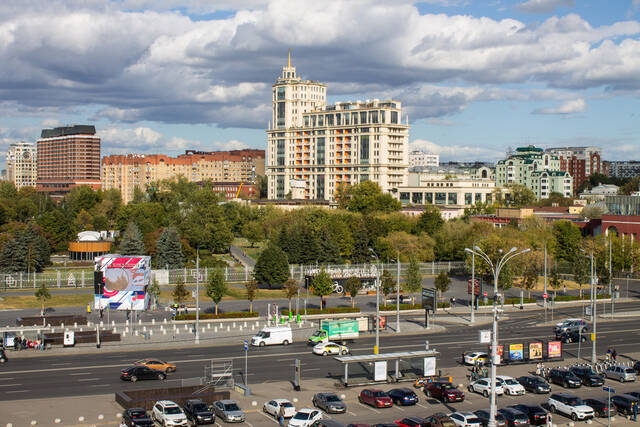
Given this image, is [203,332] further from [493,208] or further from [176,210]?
[493,208]

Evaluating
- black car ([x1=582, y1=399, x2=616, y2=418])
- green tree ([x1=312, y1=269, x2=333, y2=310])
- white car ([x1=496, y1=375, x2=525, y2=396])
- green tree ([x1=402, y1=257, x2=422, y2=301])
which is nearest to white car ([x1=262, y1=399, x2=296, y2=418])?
white car ([x1=496, y1=375, x2=525, y2=396])

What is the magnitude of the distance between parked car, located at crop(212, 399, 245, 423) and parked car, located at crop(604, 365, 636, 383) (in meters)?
25.5

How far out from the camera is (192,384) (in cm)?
4103

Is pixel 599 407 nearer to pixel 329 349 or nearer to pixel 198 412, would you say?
pixel 329 349

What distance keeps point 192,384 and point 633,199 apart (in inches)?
3942

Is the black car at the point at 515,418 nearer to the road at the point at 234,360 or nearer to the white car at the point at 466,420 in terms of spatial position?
the white car at the point at 466,420

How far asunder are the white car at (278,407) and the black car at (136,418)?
6088mm

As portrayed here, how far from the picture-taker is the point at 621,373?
45.9 m

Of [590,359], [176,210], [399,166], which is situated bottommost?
[590,359]

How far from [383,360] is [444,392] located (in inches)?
185

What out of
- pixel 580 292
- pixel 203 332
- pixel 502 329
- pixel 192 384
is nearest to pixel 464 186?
pixel 580 292

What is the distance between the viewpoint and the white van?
56250 millimetres

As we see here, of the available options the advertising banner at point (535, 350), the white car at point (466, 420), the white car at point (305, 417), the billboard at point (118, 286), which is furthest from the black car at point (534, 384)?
the billboard at point (118, 286)

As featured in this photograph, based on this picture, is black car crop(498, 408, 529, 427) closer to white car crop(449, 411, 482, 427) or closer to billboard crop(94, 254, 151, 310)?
white car crop(449, 411, 482, 427)
